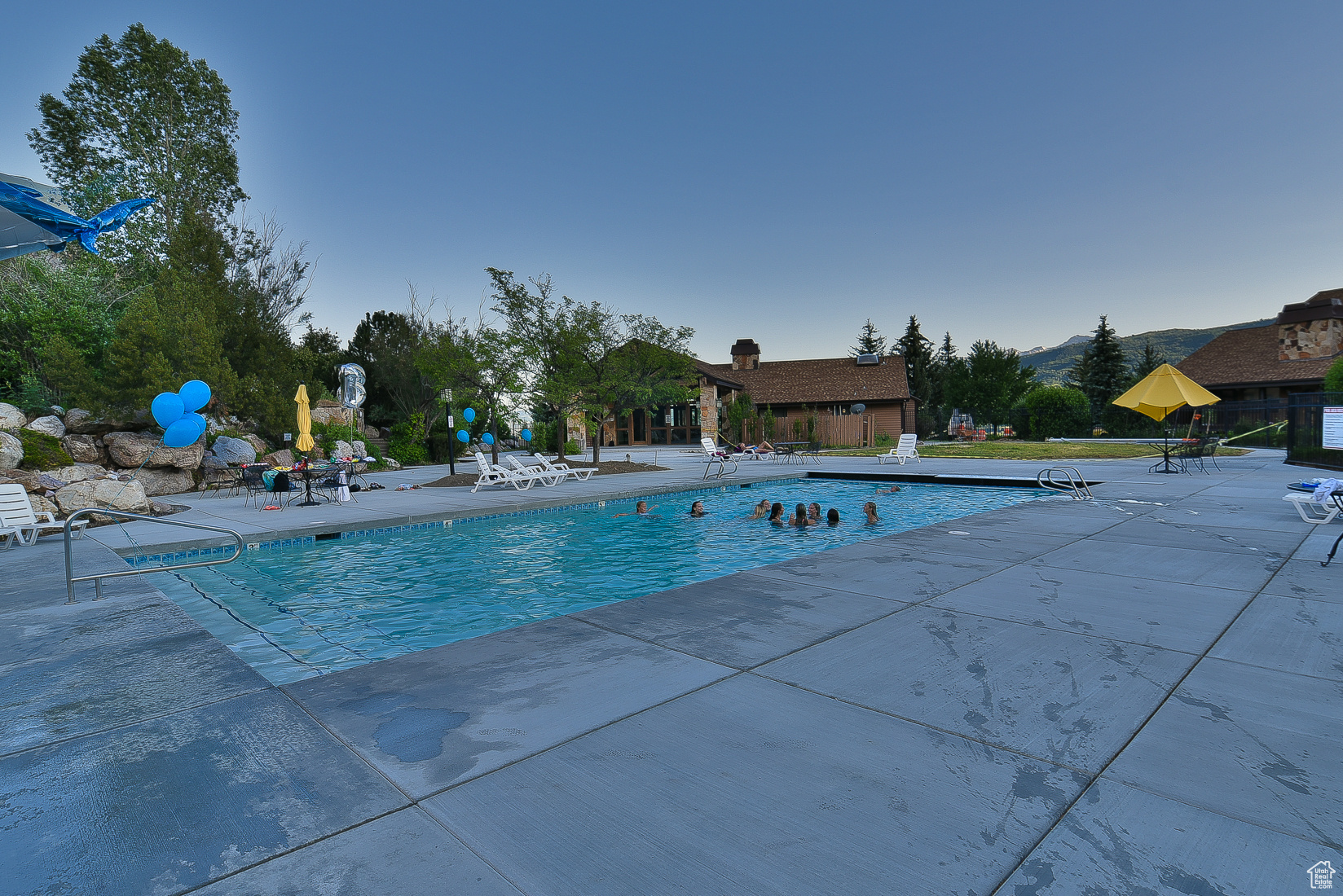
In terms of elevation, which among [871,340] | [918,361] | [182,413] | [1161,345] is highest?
[1161,345]

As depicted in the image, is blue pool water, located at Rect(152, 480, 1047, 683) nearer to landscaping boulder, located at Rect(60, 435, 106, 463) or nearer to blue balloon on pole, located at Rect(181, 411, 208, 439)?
blue balloon on pole, located at Rect(181, 411, 208, 439)

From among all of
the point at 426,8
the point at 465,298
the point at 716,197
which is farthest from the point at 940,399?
the point at 426,8

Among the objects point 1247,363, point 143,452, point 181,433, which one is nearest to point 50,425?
point 143,452

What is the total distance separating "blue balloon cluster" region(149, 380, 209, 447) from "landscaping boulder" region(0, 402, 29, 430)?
16.7 ft

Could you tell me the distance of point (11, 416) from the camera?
12.3 meters

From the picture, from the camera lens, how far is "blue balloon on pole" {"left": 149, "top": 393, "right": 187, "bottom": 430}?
9.36m

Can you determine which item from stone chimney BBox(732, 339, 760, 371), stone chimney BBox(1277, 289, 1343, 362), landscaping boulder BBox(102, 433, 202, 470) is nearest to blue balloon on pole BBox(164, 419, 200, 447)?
landscaping boulder BBox(102, 433, 202, 470)

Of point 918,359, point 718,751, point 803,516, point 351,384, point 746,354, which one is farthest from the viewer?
point 918,359

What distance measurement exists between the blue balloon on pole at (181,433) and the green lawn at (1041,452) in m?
19.8

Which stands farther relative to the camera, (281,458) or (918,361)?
(918,361)

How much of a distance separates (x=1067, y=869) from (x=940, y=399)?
50262 millimetres

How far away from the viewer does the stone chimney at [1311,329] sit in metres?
29.9

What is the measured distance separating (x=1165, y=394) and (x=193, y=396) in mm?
19947

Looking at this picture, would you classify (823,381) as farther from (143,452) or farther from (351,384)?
(143,452)
